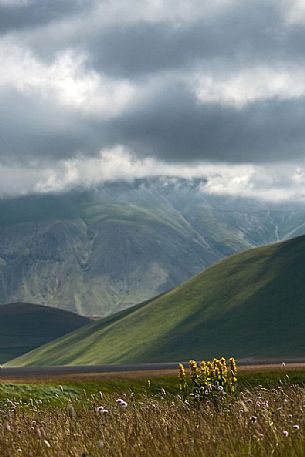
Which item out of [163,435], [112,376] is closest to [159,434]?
[163,435]

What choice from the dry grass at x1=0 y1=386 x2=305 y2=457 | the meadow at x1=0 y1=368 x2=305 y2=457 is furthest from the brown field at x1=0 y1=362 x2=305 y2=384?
the dry grass at x1=0 y1=386 x2=305 y2=457

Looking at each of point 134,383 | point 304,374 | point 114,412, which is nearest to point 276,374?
point 304,374

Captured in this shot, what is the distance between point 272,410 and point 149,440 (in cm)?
298

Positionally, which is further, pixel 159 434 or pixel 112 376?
pixel 112 376

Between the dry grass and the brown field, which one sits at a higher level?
the dry grass

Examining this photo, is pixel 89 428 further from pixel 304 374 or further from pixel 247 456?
pixel 304 374

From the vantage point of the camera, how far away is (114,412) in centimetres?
1623

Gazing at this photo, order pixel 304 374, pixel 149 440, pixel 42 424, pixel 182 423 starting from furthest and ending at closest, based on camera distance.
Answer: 1. pixel 304 374
2. pixel 42 424
3. pixel 182 423
4. pixel 149 440

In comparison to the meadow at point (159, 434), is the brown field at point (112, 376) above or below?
below

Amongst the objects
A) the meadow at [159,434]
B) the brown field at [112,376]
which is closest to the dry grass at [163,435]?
the meadow at [159,434]

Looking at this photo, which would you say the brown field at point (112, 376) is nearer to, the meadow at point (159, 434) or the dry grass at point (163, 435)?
the meadow at point (159, 434)

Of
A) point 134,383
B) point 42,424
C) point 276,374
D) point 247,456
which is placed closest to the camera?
point 247,456

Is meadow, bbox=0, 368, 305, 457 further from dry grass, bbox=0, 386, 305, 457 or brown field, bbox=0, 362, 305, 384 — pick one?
brown field, bbox=0, 362, 305, 384

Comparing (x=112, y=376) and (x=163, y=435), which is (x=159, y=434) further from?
(x=112, y=376)
